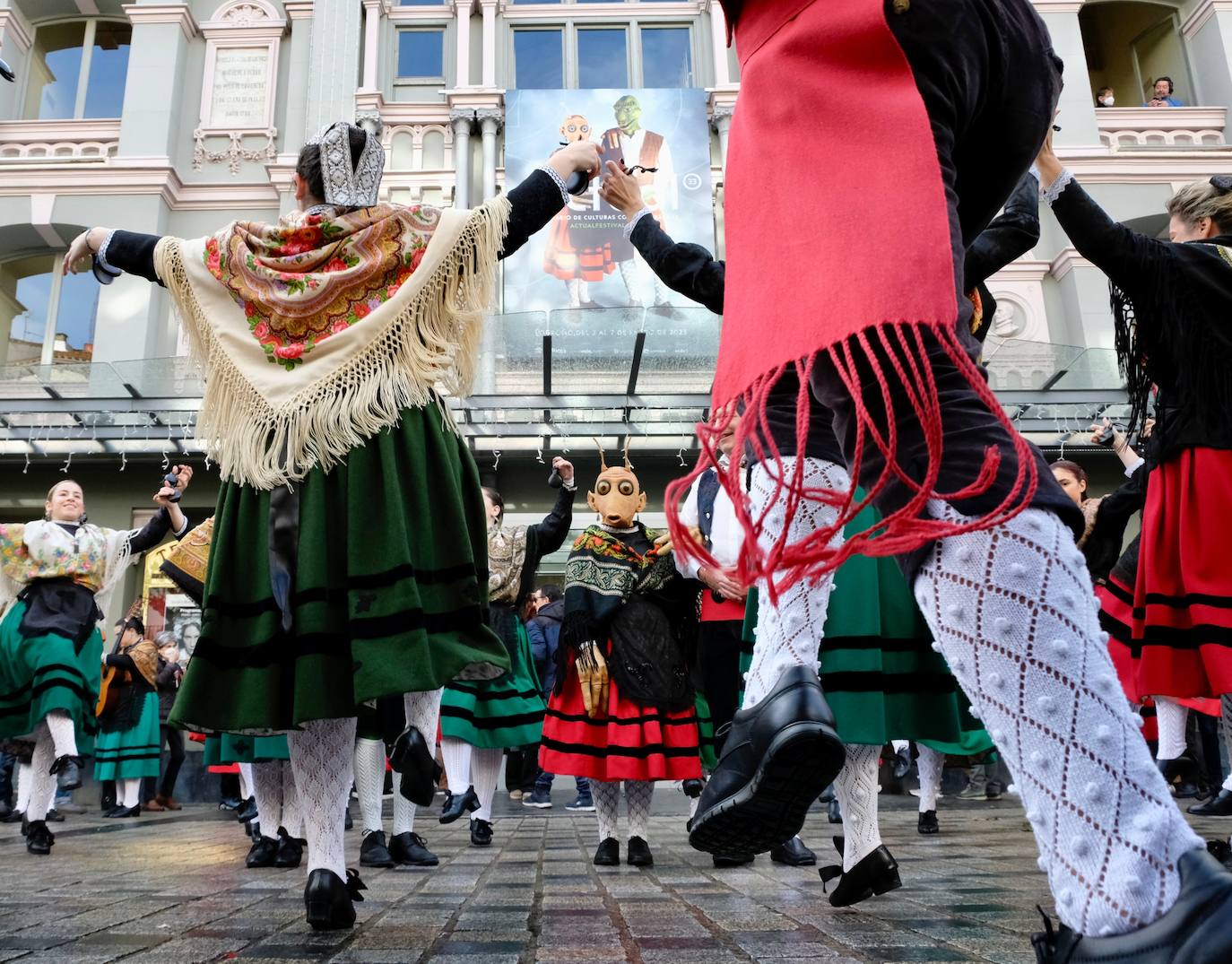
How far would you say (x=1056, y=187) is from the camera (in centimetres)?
229

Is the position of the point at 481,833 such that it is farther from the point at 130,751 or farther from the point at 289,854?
the point at 130,751

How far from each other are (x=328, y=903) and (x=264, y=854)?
2.23m

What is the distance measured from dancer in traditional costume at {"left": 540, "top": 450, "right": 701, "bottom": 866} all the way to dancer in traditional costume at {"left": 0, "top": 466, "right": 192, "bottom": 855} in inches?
95.5

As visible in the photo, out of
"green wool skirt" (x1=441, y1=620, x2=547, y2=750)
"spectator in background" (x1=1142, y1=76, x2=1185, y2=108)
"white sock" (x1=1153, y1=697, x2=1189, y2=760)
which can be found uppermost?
"spectator in background" (x1=1142, y1=76, x2=1185, y2=108)

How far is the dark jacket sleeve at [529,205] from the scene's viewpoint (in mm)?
2666

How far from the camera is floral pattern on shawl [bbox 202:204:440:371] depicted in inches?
100

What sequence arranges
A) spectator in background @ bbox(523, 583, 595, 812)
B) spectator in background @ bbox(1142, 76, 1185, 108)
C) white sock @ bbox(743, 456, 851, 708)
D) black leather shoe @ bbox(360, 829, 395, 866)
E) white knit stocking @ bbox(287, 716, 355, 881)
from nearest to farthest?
white sock @ bbox(743, 456, 851, 708)
white knit stocking @ bbox(287, 716, 355, 881)
black leather shoe @ bbox(360, 829, 395, 866)
spectator in background @ bbox(523, 583, 595, 812)
spectator in background @ bbox(1142, 76, 1185, 108)

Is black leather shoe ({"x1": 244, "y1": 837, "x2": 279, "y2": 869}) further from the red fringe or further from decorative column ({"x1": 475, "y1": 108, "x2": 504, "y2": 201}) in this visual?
decorative column ({"x1": 475, "y1": 108, "x2": 504, "y2": 201})

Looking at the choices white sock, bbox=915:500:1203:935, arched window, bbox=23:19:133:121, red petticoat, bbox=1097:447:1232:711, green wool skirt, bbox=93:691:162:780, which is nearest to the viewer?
white sock, bbox=915:500:1203:935

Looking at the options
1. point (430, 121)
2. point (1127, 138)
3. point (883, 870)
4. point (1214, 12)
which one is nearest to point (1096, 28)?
point (1214, 12)

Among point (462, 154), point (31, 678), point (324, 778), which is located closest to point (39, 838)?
point (31, 678)

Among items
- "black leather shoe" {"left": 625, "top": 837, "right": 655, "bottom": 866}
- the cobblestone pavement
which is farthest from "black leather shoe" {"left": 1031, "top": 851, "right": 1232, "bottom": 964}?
"black leather shoe" {"left": 625, "top": 837, "right": 655, "bottom": 866}

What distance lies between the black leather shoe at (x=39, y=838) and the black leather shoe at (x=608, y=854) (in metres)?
2.98

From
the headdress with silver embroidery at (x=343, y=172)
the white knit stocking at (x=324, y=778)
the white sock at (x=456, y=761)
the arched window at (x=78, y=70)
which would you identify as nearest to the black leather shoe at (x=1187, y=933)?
the white knit stocking at (x=324, y=778)
